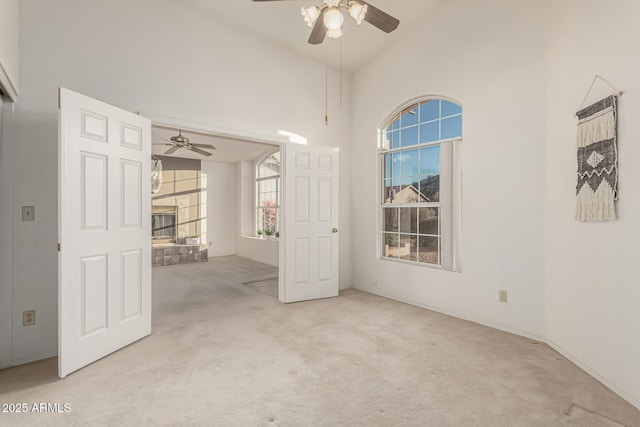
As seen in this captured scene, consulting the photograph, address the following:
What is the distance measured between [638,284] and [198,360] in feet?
10.4

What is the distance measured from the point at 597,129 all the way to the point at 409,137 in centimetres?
217

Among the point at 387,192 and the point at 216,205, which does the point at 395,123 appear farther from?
the point at 216,205

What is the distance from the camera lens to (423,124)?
4.07 m

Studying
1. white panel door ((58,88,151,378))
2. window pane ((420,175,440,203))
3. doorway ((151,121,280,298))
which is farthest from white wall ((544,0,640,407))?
doorway ((151,121,280,298))

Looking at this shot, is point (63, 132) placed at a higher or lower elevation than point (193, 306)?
higher

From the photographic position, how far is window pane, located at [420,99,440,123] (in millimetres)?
Answer: 3920

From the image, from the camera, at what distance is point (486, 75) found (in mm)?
3340

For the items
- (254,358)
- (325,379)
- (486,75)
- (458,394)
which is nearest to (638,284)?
(458,394)

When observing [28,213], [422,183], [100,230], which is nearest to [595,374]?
[422,183]

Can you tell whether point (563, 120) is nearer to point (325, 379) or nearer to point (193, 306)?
point (325, 379)

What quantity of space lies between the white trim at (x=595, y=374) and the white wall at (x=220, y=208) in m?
7.92

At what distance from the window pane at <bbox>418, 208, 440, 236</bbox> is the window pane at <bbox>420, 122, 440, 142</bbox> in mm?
906

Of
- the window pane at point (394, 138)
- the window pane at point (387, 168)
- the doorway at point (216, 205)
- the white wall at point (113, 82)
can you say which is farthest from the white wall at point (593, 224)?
the doorway at point (216, 205)


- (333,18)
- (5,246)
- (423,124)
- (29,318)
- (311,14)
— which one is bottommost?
(29,318)
